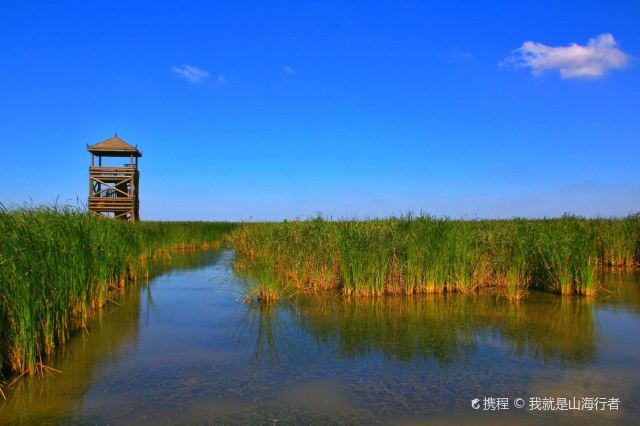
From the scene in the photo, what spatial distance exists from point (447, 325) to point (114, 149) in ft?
77.9

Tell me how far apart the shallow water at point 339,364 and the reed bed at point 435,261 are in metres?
0.73

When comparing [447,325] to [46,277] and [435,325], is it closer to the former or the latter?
[435,325]

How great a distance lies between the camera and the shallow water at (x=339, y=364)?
3922mm

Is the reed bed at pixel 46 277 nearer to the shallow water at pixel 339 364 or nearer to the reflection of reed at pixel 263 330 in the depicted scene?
the shallow water at pixel 339 364

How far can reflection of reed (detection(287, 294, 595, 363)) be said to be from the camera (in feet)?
18.6

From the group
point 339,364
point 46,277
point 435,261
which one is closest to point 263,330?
point 339,364

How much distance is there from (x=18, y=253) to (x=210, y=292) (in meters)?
5.18

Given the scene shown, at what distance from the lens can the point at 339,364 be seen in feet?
16.8

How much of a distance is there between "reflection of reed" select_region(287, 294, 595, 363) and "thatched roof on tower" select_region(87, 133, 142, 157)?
20622mm

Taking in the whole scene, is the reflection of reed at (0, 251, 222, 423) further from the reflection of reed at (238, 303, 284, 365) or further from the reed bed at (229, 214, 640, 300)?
the reed bed at (229, 214, 640, 300)

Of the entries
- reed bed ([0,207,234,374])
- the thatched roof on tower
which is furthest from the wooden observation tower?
reed bed ([0,207,234,374])

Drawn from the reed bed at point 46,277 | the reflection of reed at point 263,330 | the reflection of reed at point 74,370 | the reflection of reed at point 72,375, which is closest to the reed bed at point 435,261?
the reflection of reed at point 263,330

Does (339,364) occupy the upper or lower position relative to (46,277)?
lower

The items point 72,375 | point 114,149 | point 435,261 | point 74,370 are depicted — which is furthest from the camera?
point 114,149
